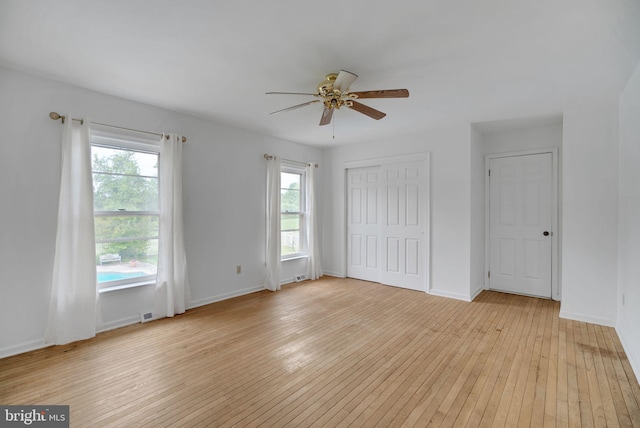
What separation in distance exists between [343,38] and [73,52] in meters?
2.17

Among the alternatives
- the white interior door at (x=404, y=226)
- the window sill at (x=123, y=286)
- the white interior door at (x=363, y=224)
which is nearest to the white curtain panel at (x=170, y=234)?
the window sill at (x=123, y=286)

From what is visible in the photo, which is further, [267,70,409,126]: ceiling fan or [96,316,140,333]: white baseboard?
[96,316,140,333]: white baseboard

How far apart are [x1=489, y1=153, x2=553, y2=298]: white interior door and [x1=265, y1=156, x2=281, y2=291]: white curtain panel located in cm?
347

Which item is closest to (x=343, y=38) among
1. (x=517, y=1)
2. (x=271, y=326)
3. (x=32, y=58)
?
(x=517, y=1)

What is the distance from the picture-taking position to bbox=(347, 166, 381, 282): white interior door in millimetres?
5391

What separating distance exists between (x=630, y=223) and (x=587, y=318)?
133cm

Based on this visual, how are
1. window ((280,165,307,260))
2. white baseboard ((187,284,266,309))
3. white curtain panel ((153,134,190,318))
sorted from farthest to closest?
1. window ((280,165,307,260))
2. white baseboard ((187,284,266,309))
3. white curtain panel ((153,134,190,318))

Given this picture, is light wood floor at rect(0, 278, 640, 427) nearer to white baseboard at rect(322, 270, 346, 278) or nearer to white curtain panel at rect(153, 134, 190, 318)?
white curtain panel at rect(153, 134, 190, 318)

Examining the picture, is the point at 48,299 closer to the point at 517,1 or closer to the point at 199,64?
the point at 199,64

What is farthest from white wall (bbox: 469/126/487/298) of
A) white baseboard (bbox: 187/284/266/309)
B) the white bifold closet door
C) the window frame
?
white baseboard (bbox: 187/284/266/309)

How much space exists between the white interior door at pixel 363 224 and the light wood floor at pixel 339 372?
70.6 inches

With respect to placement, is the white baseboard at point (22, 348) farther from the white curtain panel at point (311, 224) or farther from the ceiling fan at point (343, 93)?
the white curtain panel at point (311, 224)

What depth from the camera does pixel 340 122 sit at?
4.20 meters

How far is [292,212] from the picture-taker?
5.43m
